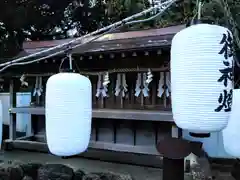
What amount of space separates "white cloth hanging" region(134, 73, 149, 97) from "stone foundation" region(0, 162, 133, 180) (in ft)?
5.98

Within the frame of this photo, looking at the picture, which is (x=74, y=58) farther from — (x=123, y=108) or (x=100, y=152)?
(x=100, y=152)

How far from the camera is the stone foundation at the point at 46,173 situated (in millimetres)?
4411

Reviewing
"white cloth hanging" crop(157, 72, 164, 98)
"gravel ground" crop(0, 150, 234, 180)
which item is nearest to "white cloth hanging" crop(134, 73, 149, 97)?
"white cloth hanging" crop(157, 72, 164, 98)

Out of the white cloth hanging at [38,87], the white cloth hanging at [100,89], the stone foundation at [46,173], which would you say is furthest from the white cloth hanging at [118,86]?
the white cloth hanging at [38,87]

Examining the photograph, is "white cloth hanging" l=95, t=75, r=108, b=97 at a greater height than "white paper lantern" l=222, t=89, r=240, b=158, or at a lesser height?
greater

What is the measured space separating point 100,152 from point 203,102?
4310mm

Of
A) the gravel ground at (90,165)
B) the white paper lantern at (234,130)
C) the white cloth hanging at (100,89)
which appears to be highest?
the white cloth hanging at (100,89)

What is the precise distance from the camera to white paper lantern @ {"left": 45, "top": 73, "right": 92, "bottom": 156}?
2699mm

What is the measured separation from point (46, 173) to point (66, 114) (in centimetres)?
230

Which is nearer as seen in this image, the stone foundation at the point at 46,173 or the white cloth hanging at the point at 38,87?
the stone foundation at the point at 46,173

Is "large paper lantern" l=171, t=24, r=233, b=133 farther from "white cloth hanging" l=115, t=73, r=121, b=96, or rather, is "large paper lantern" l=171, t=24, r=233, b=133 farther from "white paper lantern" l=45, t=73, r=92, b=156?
"white cloth hanging" l=115, t=73, r=121, b=96

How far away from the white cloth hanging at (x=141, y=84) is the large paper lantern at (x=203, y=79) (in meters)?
3.35

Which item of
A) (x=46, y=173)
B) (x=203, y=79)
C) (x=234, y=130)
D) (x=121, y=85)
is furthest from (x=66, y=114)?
(x=121, y=85)

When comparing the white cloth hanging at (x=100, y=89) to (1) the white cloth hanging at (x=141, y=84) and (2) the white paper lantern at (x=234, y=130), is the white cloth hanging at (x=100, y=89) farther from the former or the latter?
(2) the white paper lantern at (x=234, y=130)
